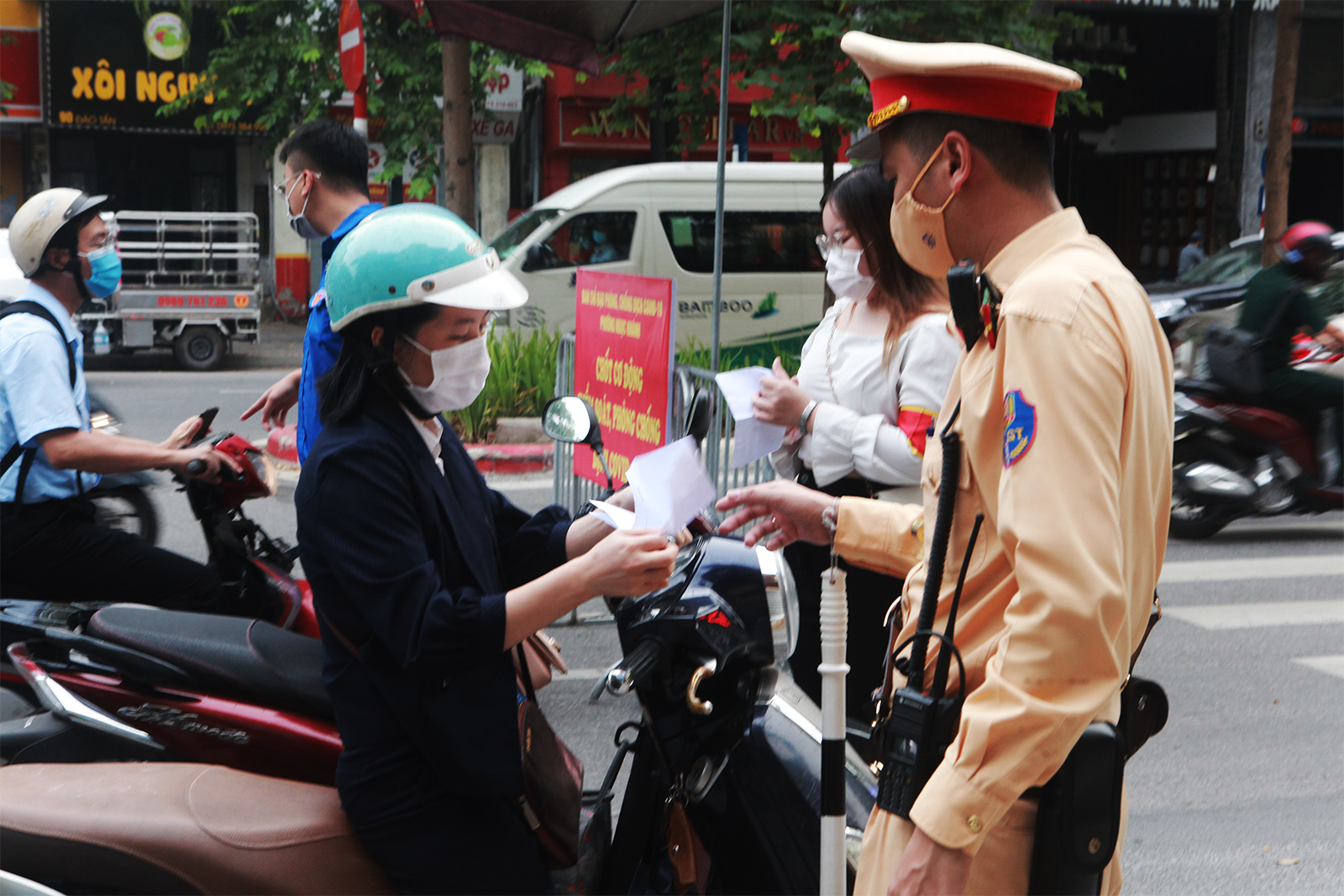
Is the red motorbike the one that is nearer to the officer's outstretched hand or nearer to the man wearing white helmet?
the man wearing white helmet

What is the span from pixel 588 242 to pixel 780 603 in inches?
469

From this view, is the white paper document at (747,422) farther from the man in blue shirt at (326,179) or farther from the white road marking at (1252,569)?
the white road marking at (1252,569)

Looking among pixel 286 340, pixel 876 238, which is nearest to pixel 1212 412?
pixel 876 238

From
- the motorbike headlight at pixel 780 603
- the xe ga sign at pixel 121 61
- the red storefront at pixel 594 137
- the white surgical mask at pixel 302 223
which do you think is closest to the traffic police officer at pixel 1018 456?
the motorbike headlight at pixel 780 603

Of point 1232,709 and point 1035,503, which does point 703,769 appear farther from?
point 1232,709

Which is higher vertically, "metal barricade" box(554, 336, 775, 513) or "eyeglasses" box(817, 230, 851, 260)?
"eyeglasses" box(817, 230, 851, 260)

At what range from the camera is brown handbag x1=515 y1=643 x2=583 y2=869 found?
2178 mm

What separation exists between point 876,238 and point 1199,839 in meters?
2.15

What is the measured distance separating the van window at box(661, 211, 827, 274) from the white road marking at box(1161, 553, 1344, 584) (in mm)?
7327

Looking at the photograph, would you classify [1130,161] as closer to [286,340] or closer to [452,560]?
[286,340]

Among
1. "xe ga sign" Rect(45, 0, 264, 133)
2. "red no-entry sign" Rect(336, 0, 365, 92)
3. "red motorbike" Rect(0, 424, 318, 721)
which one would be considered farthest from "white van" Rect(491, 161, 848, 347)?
"red motorbike" Rect(0, 424, 318, 721)

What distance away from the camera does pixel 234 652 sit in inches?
105

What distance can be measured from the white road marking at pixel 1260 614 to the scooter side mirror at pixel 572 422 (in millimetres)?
4357

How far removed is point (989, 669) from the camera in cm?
151
